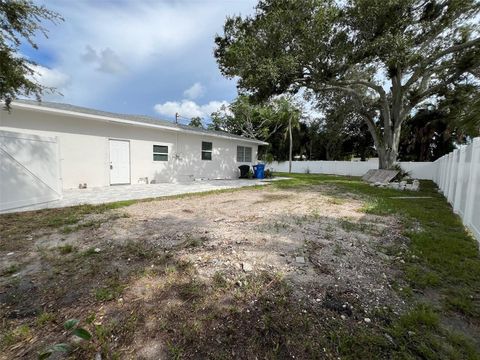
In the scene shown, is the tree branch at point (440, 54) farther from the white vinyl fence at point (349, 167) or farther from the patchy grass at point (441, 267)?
the patchy grass at point (441, 267)

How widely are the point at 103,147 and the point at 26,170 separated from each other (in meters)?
4.03

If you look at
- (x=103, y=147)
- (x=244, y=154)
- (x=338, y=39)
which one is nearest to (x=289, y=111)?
(x=244, y=154)

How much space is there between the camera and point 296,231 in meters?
4.05

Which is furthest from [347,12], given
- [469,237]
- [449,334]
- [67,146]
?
[67,146]

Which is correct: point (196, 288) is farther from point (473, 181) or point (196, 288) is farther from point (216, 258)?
point (473, 181)

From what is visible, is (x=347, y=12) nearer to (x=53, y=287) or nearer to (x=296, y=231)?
(x=296, y=231)

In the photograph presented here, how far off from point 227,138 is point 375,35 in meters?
8.27

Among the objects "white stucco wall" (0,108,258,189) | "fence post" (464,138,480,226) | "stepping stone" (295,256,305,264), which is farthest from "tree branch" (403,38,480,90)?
"stepping stone" (295,256,305,264)

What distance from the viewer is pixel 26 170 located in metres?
5.61

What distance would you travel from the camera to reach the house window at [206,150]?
43.2 feet

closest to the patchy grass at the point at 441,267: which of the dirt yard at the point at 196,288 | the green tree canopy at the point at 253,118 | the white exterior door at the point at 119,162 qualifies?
the dirt yard at the point at 196,288

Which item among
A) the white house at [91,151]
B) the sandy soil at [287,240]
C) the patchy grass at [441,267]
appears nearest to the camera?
the patchy grass at [441,267]

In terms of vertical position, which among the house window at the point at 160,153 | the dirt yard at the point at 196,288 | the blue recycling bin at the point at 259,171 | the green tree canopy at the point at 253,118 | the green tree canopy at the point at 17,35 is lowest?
the dirt yard at the point at 196,288

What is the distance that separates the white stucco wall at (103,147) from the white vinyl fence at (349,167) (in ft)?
48.0
